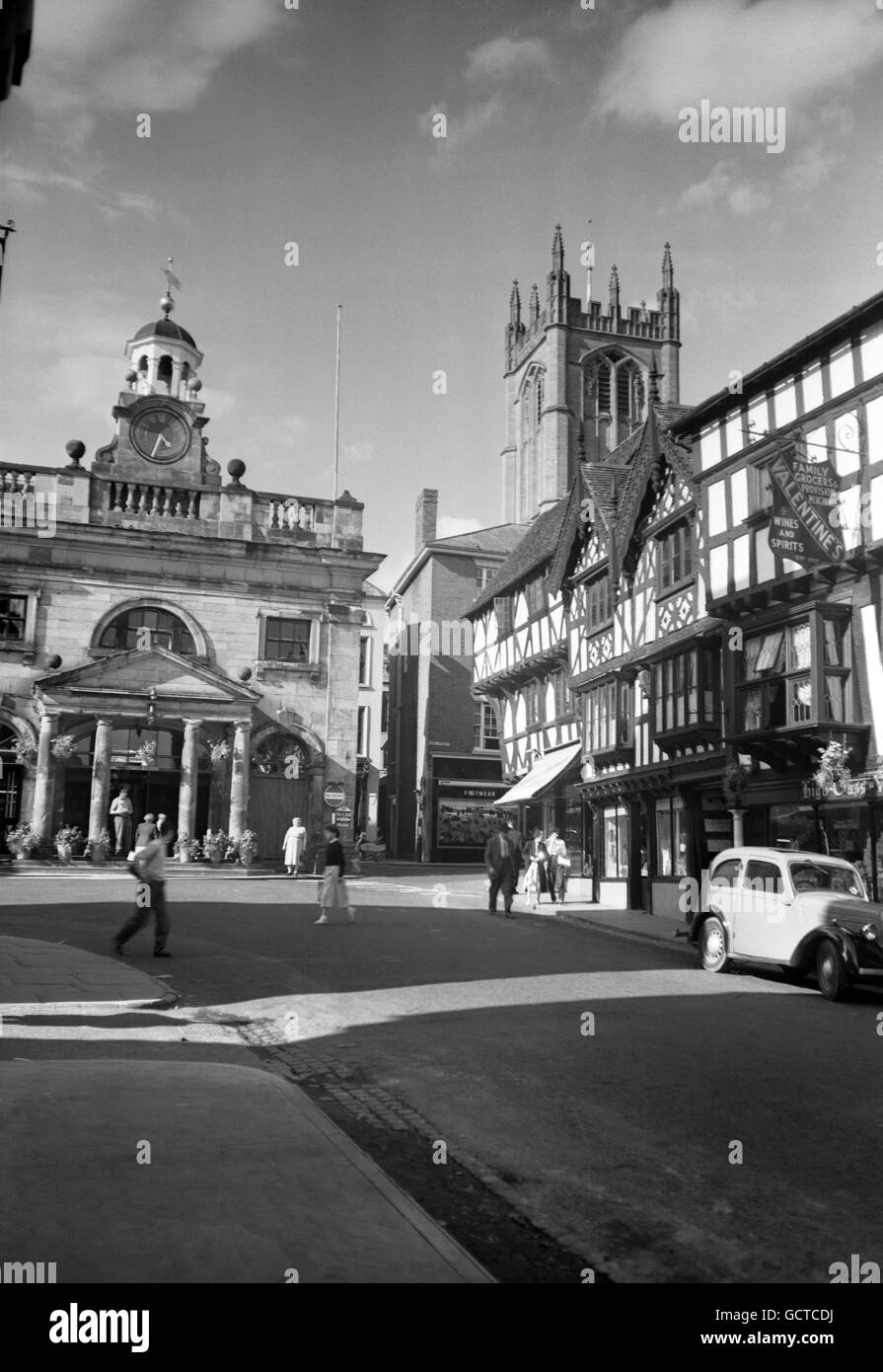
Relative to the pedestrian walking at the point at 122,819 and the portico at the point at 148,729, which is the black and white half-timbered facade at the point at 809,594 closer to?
the portico at the point at 148,729

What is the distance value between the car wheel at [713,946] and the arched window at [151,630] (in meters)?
24.8

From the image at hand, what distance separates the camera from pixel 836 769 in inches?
716

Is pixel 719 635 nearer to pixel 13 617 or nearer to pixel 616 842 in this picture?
pixel 616 842

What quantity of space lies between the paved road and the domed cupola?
2998cm

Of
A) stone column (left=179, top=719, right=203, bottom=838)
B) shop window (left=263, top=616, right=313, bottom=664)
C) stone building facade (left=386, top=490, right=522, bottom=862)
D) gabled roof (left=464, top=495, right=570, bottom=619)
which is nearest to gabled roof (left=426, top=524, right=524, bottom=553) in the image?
stone building facade (left=386, top=490, right=522, bottom=862)

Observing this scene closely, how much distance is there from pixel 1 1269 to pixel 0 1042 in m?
4.76

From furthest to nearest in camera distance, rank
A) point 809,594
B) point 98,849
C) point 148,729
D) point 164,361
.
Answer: point 164,361 → point 148,729 → point 98,849 → point 809,594

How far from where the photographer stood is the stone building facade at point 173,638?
34719mm

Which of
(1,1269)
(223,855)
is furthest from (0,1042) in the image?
(223,855)

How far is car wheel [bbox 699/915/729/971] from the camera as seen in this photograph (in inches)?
582

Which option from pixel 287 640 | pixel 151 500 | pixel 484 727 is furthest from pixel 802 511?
pixel 484 727

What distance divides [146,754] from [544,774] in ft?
41.2

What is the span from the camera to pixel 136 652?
35.1m

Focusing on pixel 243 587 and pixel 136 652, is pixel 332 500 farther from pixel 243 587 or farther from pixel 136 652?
pixel 136 652
